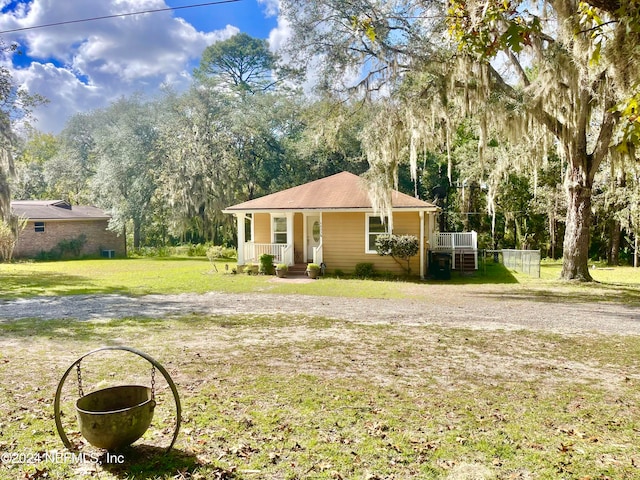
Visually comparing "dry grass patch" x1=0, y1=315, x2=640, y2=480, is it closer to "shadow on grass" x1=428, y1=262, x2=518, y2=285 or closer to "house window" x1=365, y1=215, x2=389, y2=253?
"shadow on grass" x1=428, y1=262, x2=518, y2=285

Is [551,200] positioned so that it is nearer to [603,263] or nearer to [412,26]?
[603,263]

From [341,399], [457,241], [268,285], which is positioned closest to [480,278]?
[457,241]

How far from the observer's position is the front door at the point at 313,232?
19047 millimetres

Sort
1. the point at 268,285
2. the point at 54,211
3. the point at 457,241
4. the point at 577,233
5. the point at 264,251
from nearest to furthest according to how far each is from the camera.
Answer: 1. the point at 577,233
2. the point at 268,285
3. the point at 264,251
4. the point at 457,241
5. the point at 54,211

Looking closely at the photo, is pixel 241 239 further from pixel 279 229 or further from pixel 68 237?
pixel 68 237

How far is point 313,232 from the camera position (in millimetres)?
19219

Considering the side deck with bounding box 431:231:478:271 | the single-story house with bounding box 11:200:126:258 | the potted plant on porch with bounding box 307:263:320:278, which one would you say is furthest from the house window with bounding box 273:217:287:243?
the single-story house with bounding box 11:200:126:258

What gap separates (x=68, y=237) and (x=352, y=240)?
1983 cm

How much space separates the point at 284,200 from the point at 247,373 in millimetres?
13653

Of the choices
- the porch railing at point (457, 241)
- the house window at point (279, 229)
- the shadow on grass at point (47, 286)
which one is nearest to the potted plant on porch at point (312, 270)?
the house window at point (279, 229)

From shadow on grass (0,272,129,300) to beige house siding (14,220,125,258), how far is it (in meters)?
9.79

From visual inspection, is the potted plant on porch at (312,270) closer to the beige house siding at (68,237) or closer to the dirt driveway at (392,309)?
the dirt driveway at (392,309)

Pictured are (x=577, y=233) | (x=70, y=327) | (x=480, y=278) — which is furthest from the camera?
(x=480, y=278)

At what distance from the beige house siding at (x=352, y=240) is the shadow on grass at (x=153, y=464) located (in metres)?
14.2
